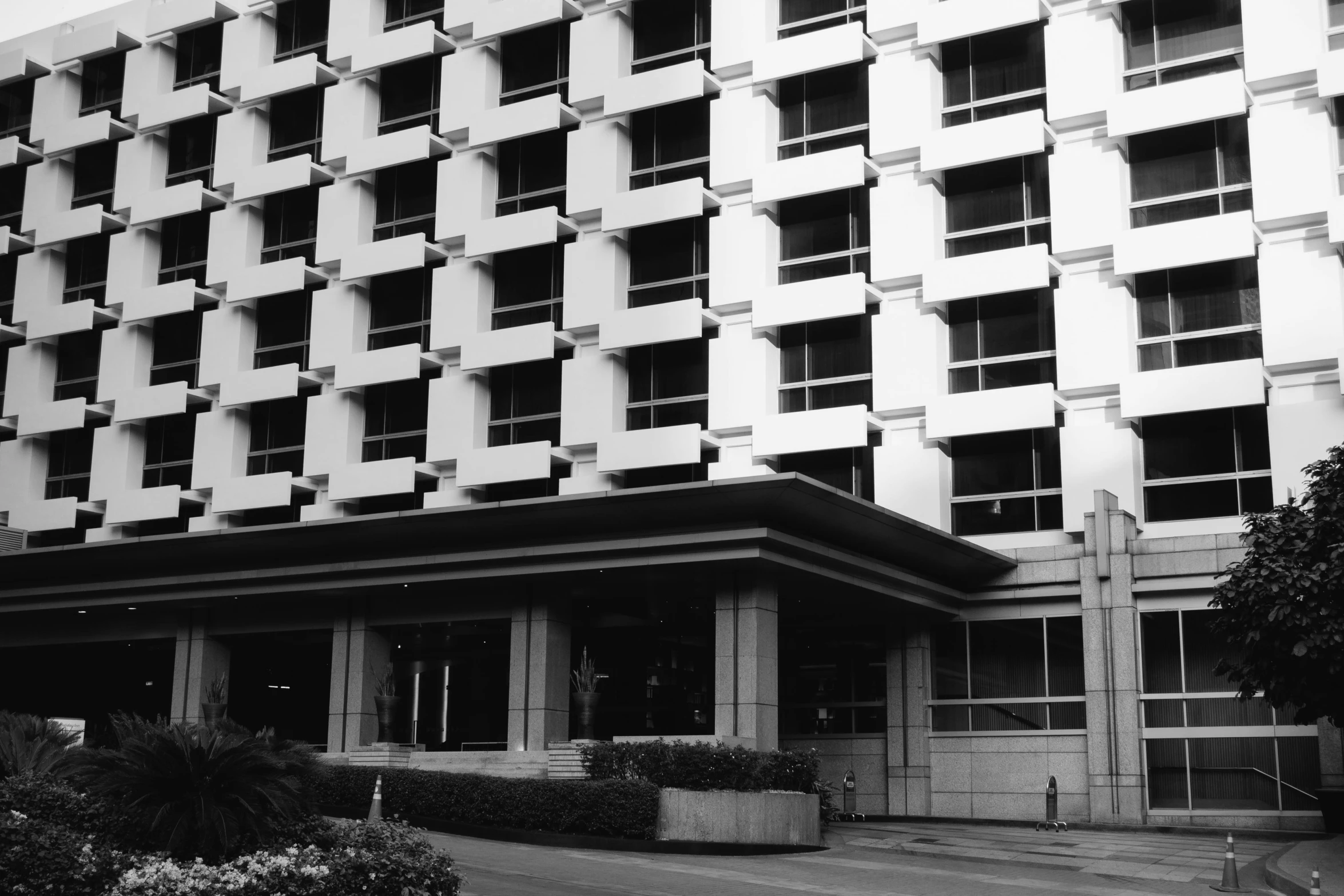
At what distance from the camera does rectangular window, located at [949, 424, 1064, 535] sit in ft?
120

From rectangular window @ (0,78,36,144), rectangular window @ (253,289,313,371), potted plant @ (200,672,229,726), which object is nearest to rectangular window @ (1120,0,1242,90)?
rectangular window @ (253,289,313,371)

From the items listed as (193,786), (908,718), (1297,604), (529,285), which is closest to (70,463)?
(529,285)

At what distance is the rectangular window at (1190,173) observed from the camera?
3609 cm

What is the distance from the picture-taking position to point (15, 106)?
2196 inches

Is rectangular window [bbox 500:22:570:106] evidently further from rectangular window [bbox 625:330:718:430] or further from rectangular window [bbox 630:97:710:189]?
rectangular window [bbox 625:330:718:430]

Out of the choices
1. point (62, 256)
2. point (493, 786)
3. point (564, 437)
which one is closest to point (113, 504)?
point (62, 256)

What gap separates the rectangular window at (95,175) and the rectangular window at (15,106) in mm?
3593

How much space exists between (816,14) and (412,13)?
1418 cm

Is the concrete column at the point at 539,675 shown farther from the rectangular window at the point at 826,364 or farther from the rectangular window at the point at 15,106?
the rectangular window at the point at 15,106

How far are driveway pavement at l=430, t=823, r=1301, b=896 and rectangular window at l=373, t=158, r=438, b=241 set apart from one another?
24.1 metres

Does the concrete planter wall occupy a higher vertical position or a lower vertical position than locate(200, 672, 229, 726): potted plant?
lower

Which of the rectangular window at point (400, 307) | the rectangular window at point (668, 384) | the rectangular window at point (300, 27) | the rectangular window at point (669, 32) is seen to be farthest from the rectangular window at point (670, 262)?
the rectangular window at point (300, 27)

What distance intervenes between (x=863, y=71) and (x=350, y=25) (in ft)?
57.2

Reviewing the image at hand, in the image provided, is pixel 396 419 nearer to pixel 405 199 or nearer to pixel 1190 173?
pixel 405 199
